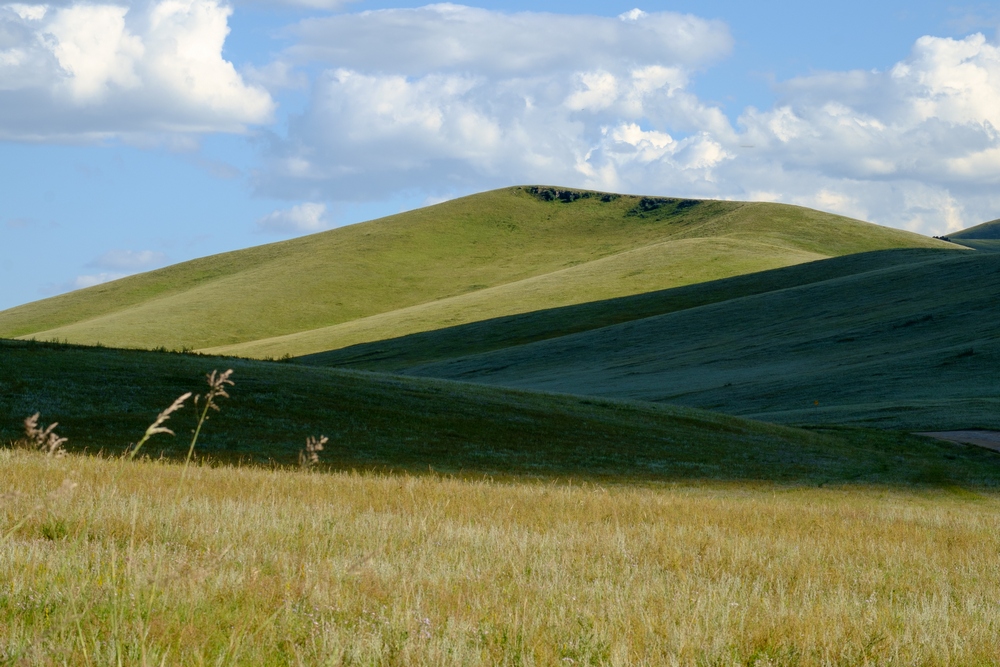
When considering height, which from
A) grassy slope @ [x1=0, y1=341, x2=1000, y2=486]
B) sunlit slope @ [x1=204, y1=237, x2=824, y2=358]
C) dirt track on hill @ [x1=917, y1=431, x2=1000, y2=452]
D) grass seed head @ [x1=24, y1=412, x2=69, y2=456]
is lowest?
dirt track on hill @ [x1=917, y1=431, x2=1000, y2=452]

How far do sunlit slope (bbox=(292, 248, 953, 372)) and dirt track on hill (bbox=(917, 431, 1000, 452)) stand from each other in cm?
5536

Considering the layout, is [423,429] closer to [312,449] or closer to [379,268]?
[312,449]

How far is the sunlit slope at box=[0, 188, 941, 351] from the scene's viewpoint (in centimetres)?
12925

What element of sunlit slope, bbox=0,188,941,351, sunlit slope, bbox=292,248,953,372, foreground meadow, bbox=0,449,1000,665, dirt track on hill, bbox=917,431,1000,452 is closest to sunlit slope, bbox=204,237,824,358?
sunlit slope, bbox=0,188,941,351

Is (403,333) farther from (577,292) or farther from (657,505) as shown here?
(657,505)

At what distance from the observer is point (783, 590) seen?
740cm

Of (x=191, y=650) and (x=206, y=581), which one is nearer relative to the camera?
(x=191, y=650)

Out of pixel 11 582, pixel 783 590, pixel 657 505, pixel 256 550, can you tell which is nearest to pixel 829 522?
pixel 657 505

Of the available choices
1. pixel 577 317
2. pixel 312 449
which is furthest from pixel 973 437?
pixel 577 317

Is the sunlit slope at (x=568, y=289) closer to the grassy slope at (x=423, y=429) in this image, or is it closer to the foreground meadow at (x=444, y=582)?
the grassy slope at (x=423, y=429)

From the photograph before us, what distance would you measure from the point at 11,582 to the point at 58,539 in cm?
196

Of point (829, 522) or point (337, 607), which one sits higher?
point (337, 607)

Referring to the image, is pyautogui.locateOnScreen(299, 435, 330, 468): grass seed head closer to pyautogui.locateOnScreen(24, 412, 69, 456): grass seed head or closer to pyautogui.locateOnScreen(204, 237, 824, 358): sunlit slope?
pyautogui.locateOnScreen(24, 412, 69, 456): grass seed head

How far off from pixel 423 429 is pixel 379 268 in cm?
13513
